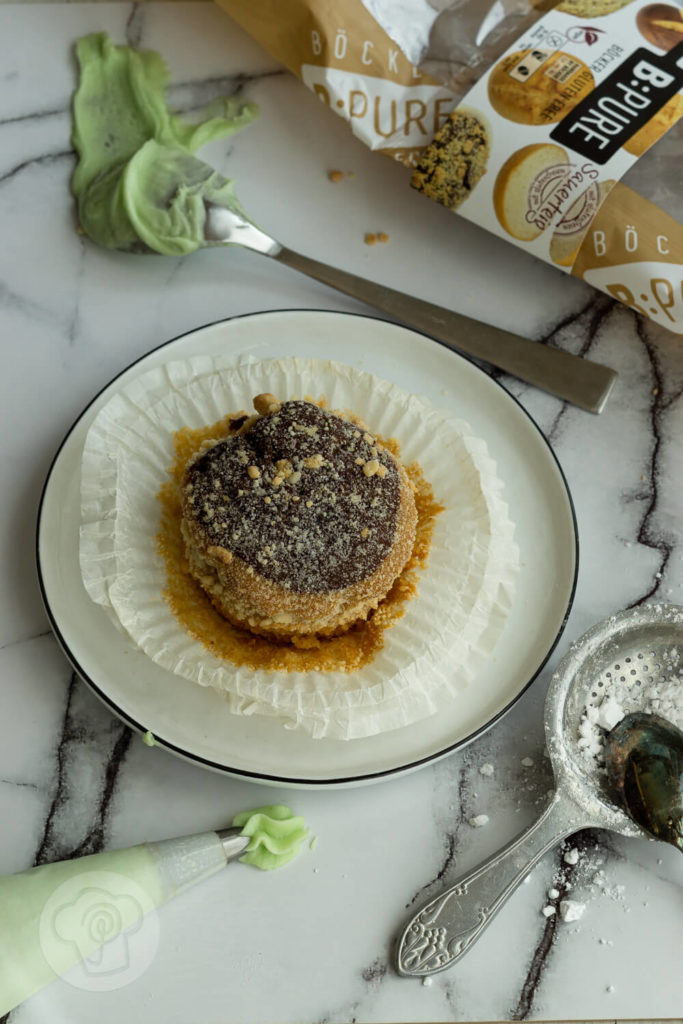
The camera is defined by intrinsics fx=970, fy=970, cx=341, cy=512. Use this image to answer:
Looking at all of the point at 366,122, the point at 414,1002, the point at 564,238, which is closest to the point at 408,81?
the point at 366,122

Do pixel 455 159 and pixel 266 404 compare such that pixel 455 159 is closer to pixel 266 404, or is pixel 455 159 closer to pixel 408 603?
pixel 266 404

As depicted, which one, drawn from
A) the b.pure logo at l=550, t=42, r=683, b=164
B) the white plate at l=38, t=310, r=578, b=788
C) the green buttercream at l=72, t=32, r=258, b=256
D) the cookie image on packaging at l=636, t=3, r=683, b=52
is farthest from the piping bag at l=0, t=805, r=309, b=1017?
the cookie image on packaging at l=636, t=3, r=683, b=52

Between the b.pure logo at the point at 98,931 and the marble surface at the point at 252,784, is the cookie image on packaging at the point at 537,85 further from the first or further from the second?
the b.pure logo at the point at 98,931

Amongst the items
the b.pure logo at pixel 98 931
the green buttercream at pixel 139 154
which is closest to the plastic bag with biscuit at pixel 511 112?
the green buttercream at pixel 139 154

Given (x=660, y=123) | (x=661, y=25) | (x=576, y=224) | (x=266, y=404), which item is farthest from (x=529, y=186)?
(x=266, y=404)

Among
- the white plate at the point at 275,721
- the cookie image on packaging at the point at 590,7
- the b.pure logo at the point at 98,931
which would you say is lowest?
the b.pure logo at the point at 98,931

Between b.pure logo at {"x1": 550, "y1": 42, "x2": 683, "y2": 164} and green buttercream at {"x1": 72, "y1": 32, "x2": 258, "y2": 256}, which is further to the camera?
green buttercream at {"x1": 72, "y1": 32, "x2": 258, "y2": 256}

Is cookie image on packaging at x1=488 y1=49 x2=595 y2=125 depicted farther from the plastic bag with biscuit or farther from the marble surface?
the marble surface
